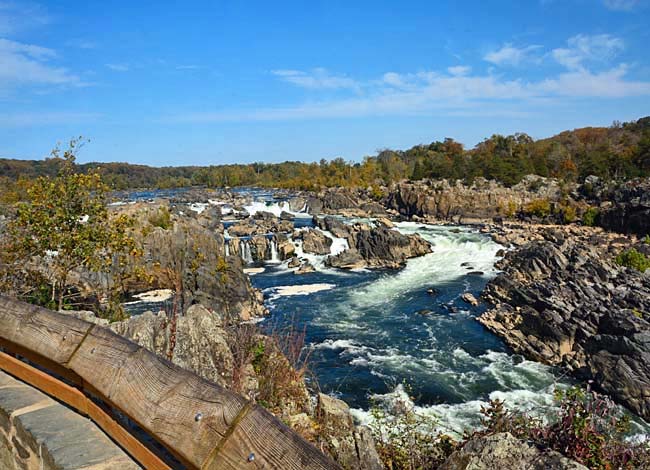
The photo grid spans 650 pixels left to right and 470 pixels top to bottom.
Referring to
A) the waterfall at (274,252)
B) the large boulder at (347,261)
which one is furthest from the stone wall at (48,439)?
the waterfall at (274,252)

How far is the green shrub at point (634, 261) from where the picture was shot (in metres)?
26.3

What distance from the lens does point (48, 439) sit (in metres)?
2.42

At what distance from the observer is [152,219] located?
30.5 meters

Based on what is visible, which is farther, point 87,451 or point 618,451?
point 618,451

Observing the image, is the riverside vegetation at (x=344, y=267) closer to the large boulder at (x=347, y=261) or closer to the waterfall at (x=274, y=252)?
the large boulder at (x=347, y=261)

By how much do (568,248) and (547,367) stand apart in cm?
1514

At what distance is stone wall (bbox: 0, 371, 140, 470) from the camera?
229 cm

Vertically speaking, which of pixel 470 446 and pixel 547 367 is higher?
pixel 470 446

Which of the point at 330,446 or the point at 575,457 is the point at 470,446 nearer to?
the point at 575,457

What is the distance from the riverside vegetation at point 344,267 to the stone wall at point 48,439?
195 cm

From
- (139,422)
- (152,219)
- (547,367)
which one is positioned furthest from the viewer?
(152,219)

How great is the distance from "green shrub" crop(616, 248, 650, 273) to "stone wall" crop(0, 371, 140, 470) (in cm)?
2996

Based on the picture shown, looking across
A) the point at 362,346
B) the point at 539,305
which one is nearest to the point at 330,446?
the point at 362,346

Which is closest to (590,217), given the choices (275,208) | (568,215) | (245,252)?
(568,215)
